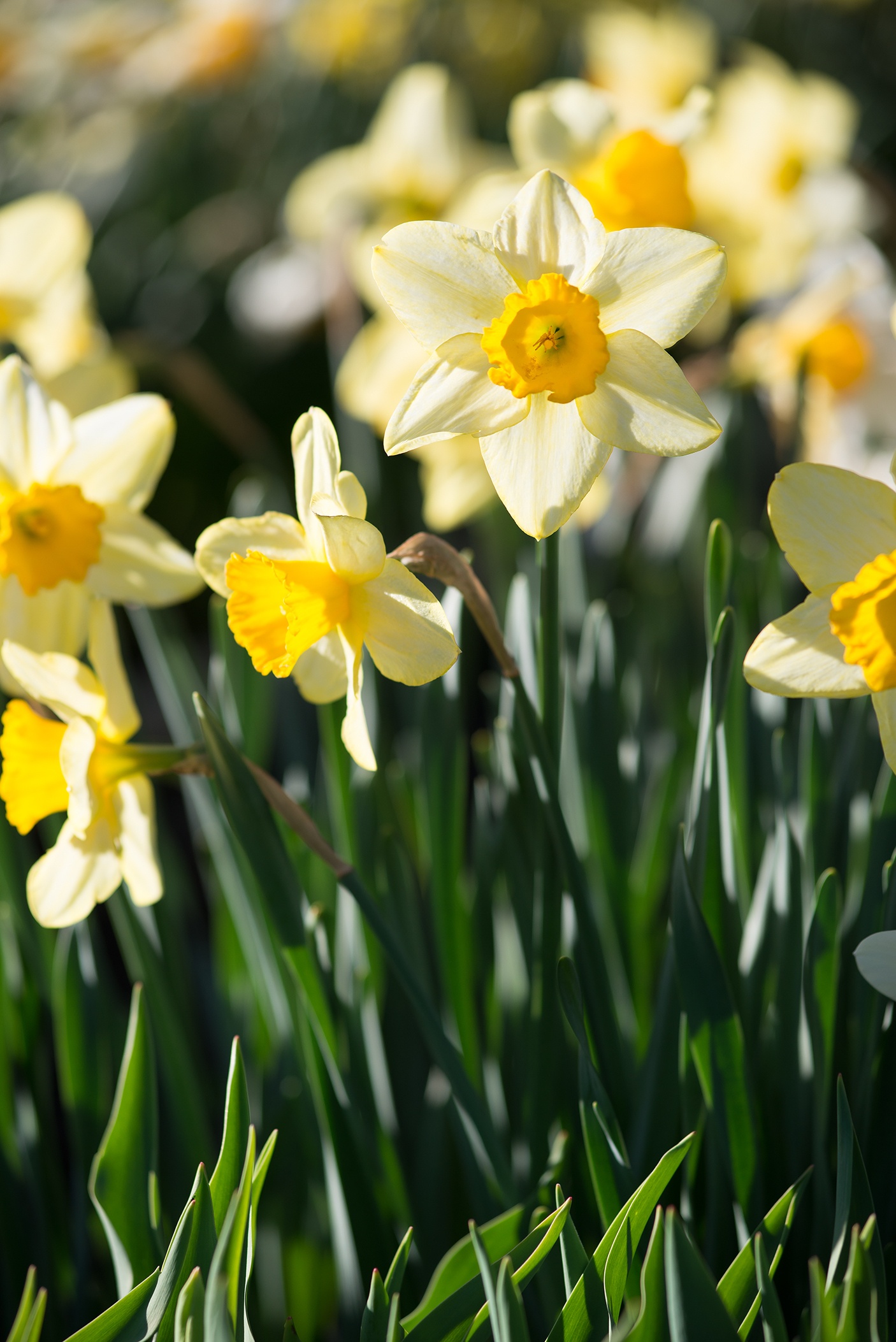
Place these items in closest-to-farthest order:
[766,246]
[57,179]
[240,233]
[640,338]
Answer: [640,338]
[766,246]
[240,233]
[57,179]

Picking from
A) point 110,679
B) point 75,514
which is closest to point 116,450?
point 75,514

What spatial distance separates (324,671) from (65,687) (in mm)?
190

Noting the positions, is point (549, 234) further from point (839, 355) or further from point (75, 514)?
point (839, 355)

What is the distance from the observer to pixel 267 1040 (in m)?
0.99

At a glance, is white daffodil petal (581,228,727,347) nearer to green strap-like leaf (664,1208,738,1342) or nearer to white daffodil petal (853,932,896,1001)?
white daffodil petal (853,932,896,1001)

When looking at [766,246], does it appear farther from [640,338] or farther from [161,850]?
[161,850]

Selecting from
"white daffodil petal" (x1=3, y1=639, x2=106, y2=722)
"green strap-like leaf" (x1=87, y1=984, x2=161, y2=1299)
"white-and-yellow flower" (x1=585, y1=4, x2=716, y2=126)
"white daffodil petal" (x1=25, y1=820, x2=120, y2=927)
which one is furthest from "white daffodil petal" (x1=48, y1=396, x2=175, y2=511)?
"white-and-yellow flower" (x1=585, y1=4, x2=716, y2=126)

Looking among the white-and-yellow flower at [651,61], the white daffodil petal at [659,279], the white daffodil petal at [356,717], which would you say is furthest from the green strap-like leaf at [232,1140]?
the white-and-yellow flower at [651,61]

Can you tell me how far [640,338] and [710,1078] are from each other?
0.52 meters

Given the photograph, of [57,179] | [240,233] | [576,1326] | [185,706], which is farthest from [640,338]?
[57,179]

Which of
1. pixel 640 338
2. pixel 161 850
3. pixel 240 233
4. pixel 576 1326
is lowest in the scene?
pixel 161 850

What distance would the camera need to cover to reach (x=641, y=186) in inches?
35.4

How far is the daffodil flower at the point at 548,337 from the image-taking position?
0.56 meters

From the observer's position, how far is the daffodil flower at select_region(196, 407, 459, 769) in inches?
22.2
